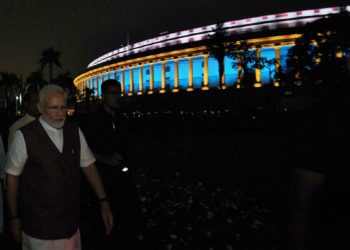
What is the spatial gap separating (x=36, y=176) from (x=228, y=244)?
10.9 feet

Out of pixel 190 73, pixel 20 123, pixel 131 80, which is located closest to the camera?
pixel 20 123

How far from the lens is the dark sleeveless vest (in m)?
3.13

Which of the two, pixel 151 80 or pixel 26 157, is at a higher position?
pixel 151 80

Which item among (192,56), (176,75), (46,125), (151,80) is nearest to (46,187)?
(46,125)

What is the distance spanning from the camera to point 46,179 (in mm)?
3137

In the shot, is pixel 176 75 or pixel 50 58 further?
pixel 50 58

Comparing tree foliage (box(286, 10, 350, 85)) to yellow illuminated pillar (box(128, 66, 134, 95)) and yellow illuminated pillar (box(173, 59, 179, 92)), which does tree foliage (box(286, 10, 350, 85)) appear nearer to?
yellow illuminated pillar (box(173, 59, 179, 92))

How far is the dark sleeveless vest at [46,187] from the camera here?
10.3 ft

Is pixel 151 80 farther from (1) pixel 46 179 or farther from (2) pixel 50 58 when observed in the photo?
(1) pixel 46 179

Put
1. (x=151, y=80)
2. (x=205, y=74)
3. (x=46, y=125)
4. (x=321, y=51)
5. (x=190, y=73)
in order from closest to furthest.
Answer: (x=46, y=125) < (x=321, y=51) < (x=205, y=74) < (x=190, y=73) < (x=151, y=80)

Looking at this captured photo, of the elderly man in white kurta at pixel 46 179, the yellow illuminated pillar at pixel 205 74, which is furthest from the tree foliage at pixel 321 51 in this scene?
the elderly man in white kurta at pixel 46 179

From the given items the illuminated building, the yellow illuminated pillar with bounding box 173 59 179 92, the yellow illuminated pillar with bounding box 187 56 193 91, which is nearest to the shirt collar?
the illuminated building

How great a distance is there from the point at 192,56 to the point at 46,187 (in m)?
67.8

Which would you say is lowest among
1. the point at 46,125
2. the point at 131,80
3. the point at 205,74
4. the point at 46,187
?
the point at 46,187
